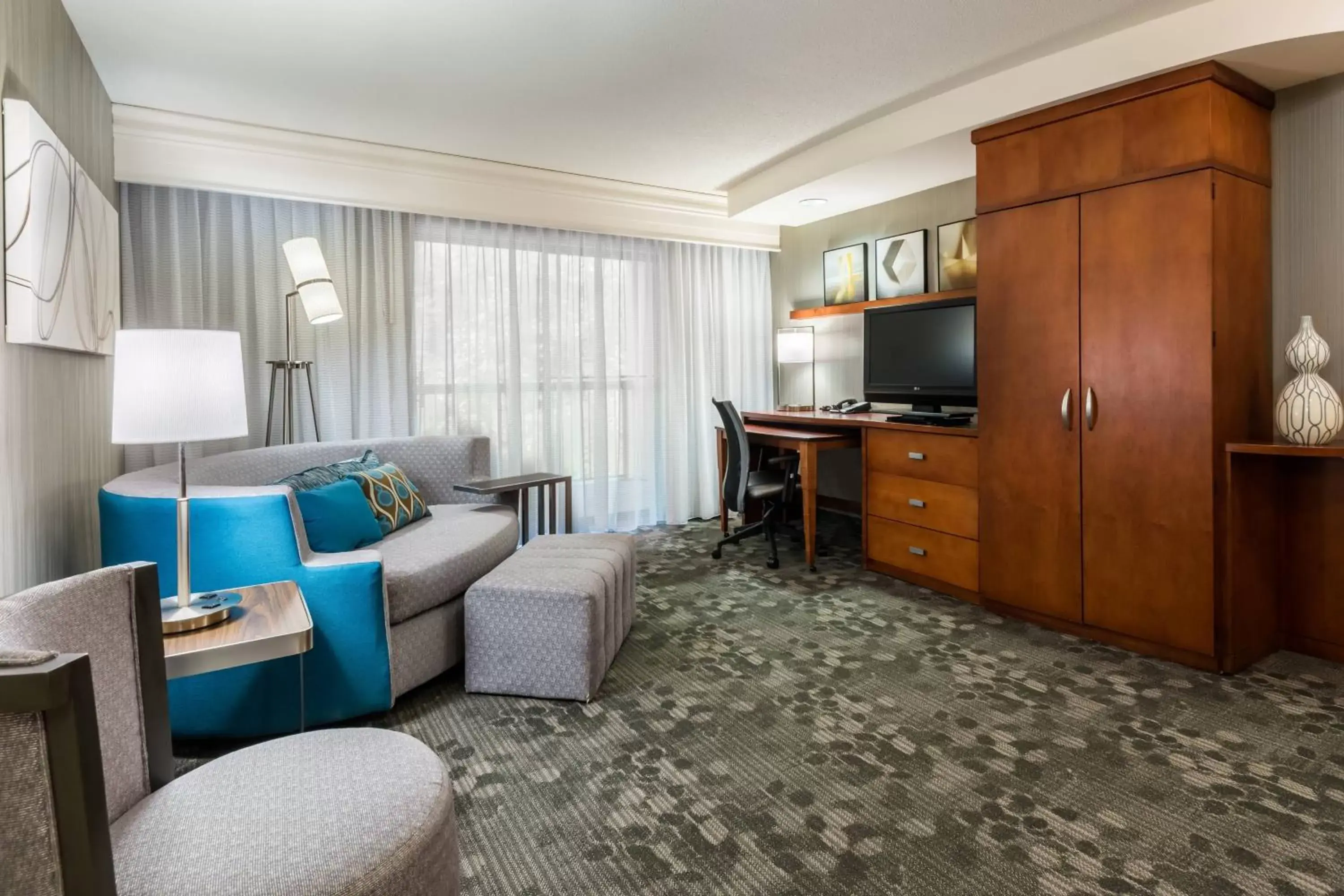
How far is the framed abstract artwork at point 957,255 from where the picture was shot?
4.37 metres

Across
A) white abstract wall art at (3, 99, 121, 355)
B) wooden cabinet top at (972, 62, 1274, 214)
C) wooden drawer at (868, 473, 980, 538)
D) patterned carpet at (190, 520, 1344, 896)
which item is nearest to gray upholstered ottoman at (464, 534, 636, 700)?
patterned carpet at (190, 520, 1344, 896)

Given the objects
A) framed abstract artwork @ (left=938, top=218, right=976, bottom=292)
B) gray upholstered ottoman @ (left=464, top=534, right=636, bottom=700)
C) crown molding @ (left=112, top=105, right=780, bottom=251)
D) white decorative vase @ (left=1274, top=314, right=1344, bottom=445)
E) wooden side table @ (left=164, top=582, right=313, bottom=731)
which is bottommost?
gray upholstered ottoman @ (left=464, top=534, right=636, bottom=700)

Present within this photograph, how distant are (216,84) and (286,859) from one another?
353 cm

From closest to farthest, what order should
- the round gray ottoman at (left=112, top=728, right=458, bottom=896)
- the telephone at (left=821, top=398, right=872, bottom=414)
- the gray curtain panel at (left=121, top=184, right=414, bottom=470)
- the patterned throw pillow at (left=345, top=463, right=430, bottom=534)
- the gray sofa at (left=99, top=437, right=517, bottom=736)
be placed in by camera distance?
1. the round gray ottoman at (left=112, top=728, right=458, bottom=896)
2. the gray sofa at (left=99, top=437, right=517, bottom=736)
3. the patterned throw pillow at (left=345, top=463, right=430, bottom=534)
4. the gray curtain panel at (left=121, top=184, right=414, bottom=470)
5. the telephone at (left=821, top=398, right=872, bottom=414)

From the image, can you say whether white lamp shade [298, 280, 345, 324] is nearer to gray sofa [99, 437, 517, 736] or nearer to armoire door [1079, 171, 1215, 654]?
gray sofa [99, 437, 517, 736]

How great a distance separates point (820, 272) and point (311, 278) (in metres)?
3.57

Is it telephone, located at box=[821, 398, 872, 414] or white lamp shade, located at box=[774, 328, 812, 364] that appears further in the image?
white lamp shade, located at box=[774, 328, 812, 364]

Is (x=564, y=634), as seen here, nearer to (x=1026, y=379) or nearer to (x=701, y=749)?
(x=701, y=749)

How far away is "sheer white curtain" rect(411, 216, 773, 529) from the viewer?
474 cm

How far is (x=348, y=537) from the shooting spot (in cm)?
286

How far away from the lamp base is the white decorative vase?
140 inches

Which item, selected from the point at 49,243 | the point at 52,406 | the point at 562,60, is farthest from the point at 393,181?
the point at 52,406

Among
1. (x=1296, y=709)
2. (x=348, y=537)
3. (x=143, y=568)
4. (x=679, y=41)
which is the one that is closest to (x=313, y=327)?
(x=348, y=537)

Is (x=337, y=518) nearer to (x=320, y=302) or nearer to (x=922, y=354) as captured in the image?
(x=320, y=302)
